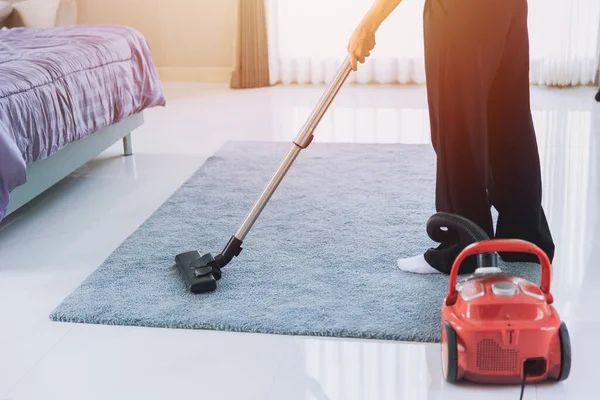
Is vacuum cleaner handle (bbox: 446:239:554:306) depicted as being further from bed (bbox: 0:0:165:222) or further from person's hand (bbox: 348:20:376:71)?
bed (bbox: 0:0:165:222)

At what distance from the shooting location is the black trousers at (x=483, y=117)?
6.40 feet

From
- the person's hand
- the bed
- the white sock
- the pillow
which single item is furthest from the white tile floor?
the pillow

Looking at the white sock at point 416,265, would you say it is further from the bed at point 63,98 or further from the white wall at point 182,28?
the white wall at point 182,28

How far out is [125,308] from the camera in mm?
2006

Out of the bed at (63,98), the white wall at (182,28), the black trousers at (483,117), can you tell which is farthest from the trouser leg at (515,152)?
the white wall at (182,28)

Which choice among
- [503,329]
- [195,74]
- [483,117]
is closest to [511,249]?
[503,329]

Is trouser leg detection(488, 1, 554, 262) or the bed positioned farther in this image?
the bed

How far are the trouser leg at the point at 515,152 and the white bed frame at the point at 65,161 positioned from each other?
150cm

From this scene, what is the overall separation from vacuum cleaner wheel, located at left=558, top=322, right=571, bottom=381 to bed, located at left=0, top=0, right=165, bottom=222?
161 cm

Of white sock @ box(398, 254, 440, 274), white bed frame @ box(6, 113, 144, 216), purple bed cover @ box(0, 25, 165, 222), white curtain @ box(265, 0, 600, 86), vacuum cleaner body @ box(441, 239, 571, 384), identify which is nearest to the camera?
vacuum cleaner body @ box(441, 239, 571, 384)

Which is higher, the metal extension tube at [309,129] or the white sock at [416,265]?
the metal extension tube at [309,129]

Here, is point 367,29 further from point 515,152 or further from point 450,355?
point 450,355

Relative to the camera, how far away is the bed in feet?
8.11

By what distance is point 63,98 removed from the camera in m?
2.76
